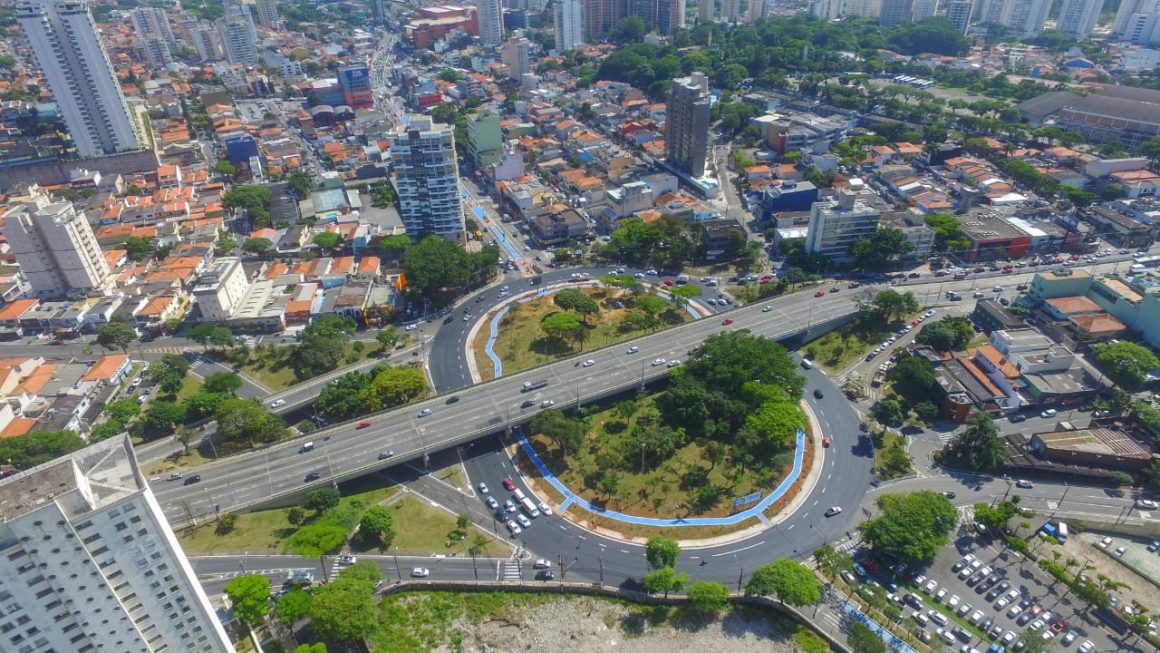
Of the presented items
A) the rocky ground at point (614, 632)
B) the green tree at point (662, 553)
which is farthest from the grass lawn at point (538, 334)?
the rocky ground at point (614, 632)

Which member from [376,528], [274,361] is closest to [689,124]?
[274,361]

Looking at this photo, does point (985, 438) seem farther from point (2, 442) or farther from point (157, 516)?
Result: point (2, 442)

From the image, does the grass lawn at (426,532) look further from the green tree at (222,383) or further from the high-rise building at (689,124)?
the high-rise building at (689,124)

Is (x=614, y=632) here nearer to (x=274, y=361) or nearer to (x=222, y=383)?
(x=222, y=383)

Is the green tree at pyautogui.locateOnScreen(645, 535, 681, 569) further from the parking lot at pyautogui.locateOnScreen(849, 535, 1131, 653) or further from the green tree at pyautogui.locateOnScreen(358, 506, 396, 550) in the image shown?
the green tree at pyautogui.locateOnScreen(358, 506, 396, 550)

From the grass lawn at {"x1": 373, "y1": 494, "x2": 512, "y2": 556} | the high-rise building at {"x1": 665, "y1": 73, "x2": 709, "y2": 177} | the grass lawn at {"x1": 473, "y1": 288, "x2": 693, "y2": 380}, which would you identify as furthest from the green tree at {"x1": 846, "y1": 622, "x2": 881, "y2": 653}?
the high-rise building at {"x1": 665, "y1": 73, "x2": 709, "y2": 177}

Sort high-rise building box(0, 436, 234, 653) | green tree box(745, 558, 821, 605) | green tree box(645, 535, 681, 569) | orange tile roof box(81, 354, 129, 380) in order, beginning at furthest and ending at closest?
orange tile roof box(81, 354, 129, 380), green tree box(645, 535, 681, 569), green tree box(745, 558, 821, 605), high-rise building box(0, 436, 234, 653)
